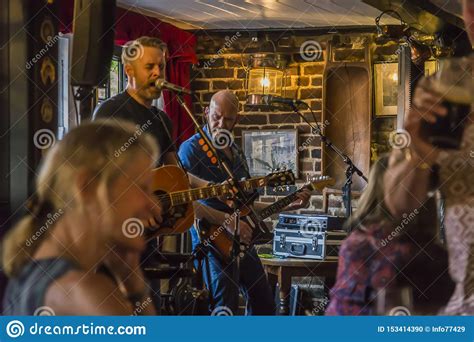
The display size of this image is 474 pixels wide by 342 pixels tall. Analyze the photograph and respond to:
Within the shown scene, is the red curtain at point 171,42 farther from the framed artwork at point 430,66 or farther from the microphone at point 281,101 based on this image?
the framed artwork at point 430,66

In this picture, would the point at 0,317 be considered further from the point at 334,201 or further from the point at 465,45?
the point at 334,201

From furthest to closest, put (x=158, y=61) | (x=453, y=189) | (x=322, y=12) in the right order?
(x=322, y=12) → (x=158, y=61) → (x=453, y=189)

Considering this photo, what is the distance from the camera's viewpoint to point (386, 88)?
3.64 metres

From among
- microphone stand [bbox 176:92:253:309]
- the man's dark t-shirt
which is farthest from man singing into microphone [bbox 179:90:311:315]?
the man's dark t-shirt

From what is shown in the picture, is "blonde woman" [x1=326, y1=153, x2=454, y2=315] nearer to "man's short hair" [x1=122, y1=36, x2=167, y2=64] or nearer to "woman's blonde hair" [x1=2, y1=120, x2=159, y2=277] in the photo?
"woman's blonde hair" [x1=2, y1=120, x2=159, y2=277]

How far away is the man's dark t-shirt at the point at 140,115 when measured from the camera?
6.61ft

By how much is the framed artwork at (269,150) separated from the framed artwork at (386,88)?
0.44m

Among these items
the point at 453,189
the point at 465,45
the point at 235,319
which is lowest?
the point at 235,319

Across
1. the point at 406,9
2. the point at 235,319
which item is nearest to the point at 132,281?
the point at 235,319

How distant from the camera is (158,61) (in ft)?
6.87

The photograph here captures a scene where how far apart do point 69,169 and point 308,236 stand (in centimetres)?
161

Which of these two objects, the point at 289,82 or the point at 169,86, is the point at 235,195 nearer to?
the point at 169,86

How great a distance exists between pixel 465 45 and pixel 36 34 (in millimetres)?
1578

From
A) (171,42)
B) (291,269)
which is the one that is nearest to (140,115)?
(171,42)
